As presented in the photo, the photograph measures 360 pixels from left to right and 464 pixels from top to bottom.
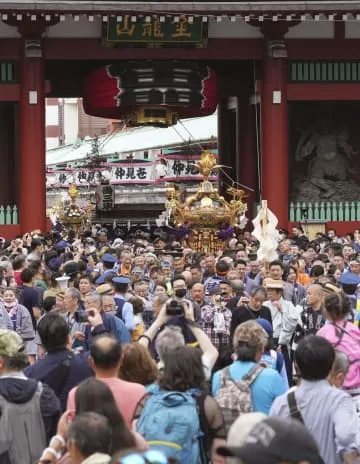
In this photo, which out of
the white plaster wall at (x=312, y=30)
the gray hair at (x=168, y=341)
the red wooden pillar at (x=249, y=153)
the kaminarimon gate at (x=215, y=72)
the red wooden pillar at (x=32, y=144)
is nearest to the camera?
the gray hair at (x=168, y=341)

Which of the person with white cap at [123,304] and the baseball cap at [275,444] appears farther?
the person with white cap at [123,304]

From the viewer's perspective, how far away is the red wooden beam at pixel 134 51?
2866cm

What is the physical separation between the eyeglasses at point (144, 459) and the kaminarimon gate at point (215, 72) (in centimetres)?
2291

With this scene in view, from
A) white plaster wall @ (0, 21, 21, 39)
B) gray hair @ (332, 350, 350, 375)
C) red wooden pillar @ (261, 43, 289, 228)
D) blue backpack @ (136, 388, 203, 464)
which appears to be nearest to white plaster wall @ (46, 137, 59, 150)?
white plaster wall @ (0, 21, 21, 39)

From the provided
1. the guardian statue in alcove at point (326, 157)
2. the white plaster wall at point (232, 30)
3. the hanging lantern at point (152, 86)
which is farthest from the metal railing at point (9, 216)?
the guardian statue in alcove at point (326, 157)

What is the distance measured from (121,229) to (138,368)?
30.3 m

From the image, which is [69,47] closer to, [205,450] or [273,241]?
[273,241]

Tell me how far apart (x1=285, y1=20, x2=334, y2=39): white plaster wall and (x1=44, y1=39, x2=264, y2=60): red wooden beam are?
76 centimetres

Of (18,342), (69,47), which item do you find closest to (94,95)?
(69,47)

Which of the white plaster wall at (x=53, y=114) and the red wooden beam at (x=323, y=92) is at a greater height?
the white plaster wall at (x=53, y=114)

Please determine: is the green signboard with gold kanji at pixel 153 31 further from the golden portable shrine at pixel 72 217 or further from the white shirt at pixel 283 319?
the white shirt at pixel 283 319

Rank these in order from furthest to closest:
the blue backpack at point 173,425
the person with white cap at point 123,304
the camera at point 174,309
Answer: the person with white cap at point 123,304
the camera at point 174,309
the blue backpack at point 173,425

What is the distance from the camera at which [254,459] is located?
4066 millimetres

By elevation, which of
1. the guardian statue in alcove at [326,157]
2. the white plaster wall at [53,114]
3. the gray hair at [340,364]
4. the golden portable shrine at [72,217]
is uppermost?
the white plaster wall at [53,114]
